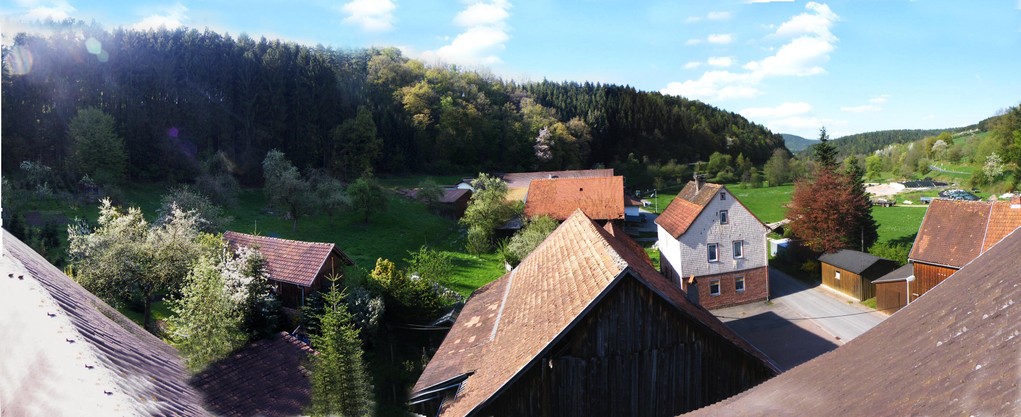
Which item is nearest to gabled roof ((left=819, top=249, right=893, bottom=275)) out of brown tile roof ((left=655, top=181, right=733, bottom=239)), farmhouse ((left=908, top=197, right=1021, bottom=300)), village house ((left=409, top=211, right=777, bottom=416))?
farmhouse ((left=908, top=197, right=1021, bottom=300))

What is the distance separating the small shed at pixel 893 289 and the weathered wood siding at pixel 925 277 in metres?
0.24

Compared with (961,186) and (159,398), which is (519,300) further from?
(961,186)

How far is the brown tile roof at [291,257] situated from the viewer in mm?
16922

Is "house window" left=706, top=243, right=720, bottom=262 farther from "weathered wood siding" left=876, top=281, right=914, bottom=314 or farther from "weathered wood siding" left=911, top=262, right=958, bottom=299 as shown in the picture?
"weathered wood siding" left=911, top=262, right=958, bottom=299

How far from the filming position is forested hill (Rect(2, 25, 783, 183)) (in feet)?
123

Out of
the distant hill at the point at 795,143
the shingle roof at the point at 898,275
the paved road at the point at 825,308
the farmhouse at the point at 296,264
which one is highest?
the distant hill at the point at 795,143

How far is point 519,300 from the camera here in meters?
11.6

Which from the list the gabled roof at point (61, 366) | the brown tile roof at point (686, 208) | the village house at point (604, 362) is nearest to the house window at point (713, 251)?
the brown tile roof at point (686, 208)

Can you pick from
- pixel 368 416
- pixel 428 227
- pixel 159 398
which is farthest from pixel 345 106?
pixel 159 398

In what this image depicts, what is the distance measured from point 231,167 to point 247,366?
4271cm

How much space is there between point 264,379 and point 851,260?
90.7 feet

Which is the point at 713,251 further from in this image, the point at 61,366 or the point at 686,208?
the point at 61,366

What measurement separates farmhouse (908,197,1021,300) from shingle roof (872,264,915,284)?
0.62 meters

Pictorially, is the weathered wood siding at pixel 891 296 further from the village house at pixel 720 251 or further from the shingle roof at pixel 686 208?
the shingle roof at pixel 686 208
